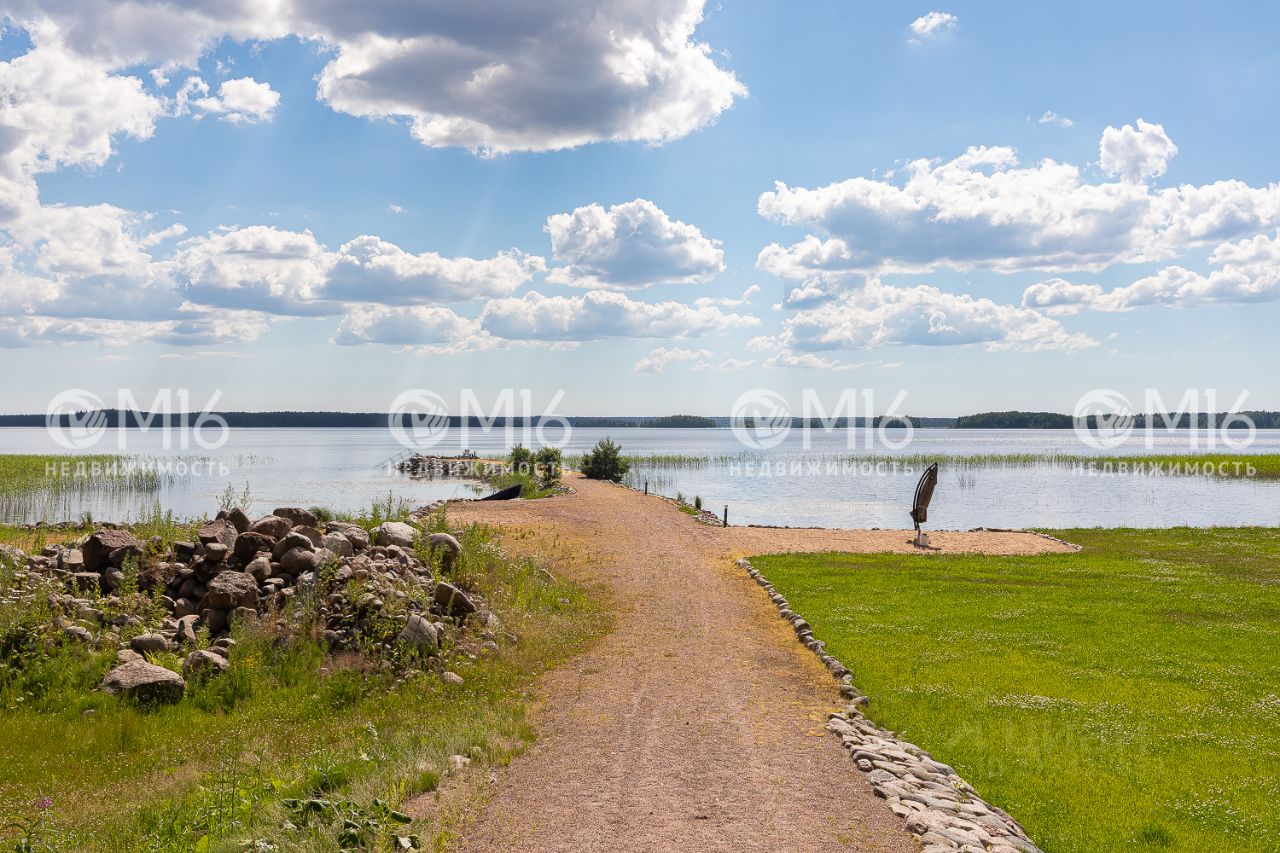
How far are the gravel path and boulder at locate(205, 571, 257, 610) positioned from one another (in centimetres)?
548

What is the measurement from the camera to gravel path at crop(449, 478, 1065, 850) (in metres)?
7.34

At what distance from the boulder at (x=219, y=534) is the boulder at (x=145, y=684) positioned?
3.89 metres

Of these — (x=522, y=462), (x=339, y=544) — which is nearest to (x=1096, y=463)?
(x=522, y=462)

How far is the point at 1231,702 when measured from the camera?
1145cm

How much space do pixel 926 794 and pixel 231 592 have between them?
11.4m

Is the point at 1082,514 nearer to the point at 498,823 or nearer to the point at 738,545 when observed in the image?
the point at 738,545

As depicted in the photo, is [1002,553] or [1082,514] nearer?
[1002,553]

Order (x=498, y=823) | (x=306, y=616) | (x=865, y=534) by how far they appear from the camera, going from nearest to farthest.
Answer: (x=498, y=823), (x=306, y=616), (x=865, y=534)

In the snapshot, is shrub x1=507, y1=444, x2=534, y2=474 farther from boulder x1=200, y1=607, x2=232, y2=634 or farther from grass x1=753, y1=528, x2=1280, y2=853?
boulder x1=200, y1=607, x2=232, y2=634

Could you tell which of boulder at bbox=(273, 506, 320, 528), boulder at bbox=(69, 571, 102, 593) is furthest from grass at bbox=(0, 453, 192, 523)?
boulder at bbox=(69, 571, 102, 593)

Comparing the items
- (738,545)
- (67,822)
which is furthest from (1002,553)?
(67,822)

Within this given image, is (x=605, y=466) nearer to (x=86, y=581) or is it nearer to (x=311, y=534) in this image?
(x=311, y=534)

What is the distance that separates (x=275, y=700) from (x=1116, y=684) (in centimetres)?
1242

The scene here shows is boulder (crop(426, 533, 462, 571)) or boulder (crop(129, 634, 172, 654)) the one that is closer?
boulder (crop(129, 634, 172, 654))
